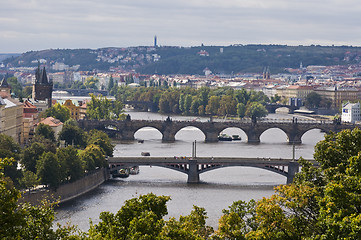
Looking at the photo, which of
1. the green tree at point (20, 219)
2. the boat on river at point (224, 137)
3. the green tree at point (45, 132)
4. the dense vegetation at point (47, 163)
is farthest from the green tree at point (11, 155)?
the boat on river at point (224, 137)

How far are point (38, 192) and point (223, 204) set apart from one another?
28.8 ft

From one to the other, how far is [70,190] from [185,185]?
7651 millimetres

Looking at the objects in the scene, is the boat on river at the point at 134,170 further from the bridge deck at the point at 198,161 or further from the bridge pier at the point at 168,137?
the bridge pier at the point at 168,137

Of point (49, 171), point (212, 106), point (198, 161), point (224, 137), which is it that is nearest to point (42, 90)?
point (224, 137)

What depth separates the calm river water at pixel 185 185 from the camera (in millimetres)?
43531

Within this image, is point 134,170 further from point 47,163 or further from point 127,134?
point 127,134

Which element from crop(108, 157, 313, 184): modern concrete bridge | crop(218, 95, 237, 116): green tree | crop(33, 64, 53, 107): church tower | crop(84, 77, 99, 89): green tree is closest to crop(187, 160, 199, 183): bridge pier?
crop(108, 157, 313, 184): modern concrete bridge

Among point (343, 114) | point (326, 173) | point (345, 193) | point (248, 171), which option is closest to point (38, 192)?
point (248, 171)

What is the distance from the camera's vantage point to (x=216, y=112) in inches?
4515

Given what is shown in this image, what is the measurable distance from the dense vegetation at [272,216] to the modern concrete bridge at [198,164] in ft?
94.5

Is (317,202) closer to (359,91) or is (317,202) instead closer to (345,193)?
(345,193)

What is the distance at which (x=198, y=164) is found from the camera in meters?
54.9

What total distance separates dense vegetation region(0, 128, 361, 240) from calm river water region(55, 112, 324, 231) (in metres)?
14.1

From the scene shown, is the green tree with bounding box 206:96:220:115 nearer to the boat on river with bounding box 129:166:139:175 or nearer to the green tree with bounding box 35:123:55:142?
the green tree with bounding box 35:123:55:142
